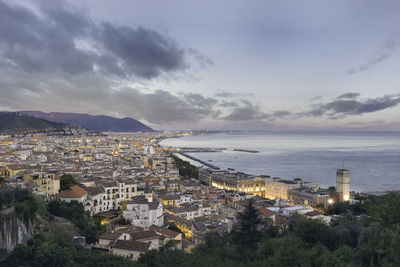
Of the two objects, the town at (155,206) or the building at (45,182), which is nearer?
the town at (155,206)

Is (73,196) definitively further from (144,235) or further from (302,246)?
(302,246)

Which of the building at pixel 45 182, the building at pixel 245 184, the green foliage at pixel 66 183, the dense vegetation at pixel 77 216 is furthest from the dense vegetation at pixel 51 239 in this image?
the building at pixel 245 184

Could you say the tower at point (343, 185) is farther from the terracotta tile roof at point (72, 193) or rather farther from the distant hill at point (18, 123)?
the distant hill at point (18, 123)

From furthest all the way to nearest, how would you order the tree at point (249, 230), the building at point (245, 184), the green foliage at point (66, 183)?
the building at point (245, 184)
the green foliage at point (66, 183)
the tree at point (249, 230)

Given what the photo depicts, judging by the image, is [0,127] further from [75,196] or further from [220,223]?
[220,223]

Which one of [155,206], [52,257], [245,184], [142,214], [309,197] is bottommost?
[245,184]

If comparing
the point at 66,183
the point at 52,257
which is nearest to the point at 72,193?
the point at 66,183

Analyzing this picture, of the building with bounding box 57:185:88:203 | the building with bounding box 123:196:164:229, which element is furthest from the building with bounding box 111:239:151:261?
the building with bounding box 57:185:88:203

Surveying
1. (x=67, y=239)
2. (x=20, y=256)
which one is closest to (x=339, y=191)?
(x=67, y=239)

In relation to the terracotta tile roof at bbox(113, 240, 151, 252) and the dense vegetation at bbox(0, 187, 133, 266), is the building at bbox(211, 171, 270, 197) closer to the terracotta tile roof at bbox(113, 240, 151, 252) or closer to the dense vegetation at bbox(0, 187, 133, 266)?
the dense vegetation at bbox(0, 187, 133, 266)
